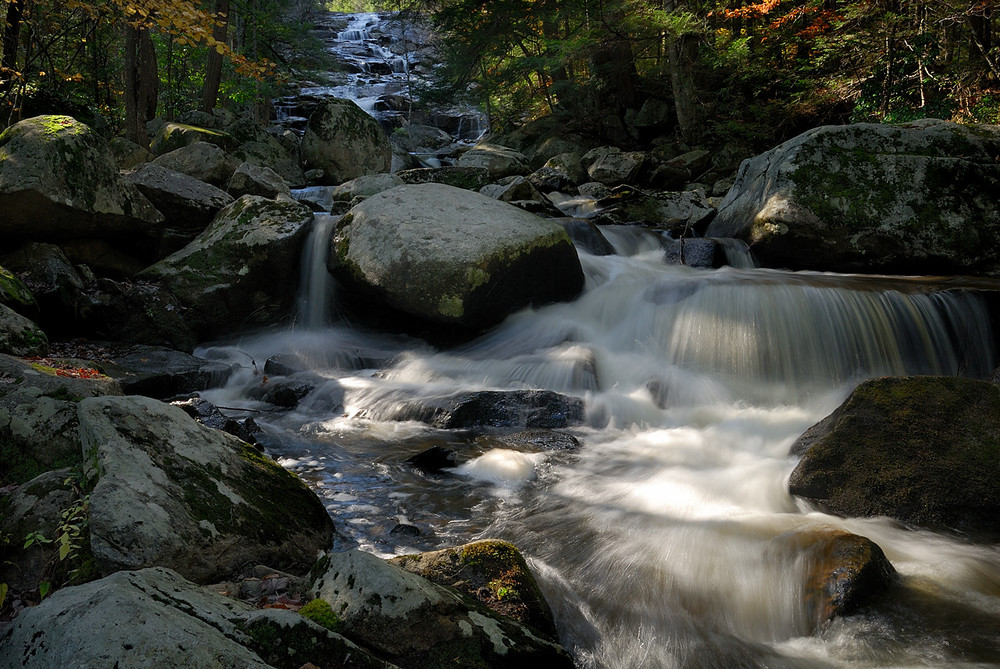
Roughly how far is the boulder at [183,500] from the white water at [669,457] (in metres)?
0.69

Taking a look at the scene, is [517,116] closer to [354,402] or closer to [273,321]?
[273,321]

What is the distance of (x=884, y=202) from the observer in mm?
8461

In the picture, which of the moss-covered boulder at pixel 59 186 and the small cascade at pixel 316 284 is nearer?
the moss-covered boulder at pixel 59 186

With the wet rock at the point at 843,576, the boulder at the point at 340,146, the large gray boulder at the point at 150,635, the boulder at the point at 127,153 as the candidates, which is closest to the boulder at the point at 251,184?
the boulder at the point at 127,153

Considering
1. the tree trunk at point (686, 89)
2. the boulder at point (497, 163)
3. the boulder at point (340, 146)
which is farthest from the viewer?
the tree trunk at point (686, 89)

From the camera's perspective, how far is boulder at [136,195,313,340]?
879 cm

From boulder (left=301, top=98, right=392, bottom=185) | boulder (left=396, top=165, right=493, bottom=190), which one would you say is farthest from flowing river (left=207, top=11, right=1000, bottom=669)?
boulder (left=301, top=98, right=392, bottom=185)

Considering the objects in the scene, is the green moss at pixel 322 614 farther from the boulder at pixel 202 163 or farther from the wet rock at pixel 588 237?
the boulder at pixel 202 163

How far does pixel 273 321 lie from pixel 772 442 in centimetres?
716

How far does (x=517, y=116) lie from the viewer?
25.8 metres

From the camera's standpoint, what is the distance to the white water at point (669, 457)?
2988 millimetres

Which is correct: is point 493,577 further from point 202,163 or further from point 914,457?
point 202,163

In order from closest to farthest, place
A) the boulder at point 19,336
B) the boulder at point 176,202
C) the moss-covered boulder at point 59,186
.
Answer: the boulder at point 19,336
the moss-covered boulder at point 59,186
the boulder at point 176,202

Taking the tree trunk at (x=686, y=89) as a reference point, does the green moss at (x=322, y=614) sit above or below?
below
